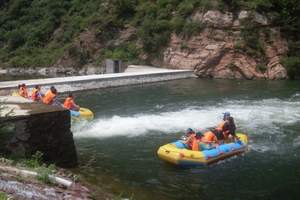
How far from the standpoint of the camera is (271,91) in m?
29.6

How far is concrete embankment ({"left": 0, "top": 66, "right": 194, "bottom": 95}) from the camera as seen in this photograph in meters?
30.3

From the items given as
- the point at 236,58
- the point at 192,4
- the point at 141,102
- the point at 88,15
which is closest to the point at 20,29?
the point at 88,15

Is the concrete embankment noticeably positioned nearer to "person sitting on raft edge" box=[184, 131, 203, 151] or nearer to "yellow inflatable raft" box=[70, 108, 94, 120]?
"yellow inflatable raft" box=[70, 108, 94, 120]

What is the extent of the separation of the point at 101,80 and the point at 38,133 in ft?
68.7

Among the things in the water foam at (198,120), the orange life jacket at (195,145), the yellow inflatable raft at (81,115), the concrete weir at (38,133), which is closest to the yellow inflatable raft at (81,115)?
the yellow inflatable raft at (81,115)

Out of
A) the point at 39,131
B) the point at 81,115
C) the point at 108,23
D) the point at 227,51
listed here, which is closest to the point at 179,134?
the point at 81,115

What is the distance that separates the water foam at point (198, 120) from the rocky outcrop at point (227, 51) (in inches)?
496

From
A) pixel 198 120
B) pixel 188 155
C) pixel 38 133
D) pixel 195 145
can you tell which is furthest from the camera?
pixel 198 120

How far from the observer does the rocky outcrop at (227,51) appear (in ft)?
122

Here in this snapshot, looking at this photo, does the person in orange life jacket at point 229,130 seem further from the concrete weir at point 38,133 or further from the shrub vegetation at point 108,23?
the shrub vegetation at point 108,23

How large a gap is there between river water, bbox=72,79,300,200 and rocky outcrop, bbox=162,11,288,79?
607 cm

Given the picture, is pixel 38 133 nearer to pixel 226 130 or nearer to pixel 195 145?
pixel 195 145

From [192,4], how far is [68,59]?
12605 millimetres

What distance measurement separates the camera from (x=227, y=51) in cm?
3803
